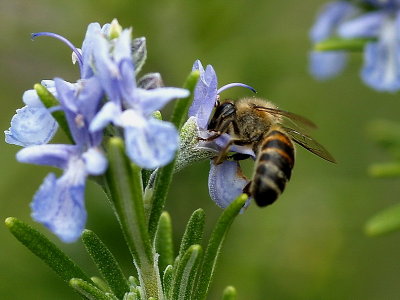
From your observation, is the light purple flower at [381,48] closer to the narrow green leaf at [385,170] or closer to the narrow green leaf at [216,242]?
the narrow green leaf at [385,170]

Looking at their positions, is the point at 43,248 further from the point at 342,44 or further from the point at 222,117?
the point at 342,44

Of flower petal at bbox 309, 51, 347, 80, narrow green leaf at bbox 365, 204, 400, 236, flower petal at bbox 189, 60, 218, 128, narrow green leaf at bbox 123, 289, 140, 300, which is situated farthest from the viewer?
flower petal at bbox 309, 51, 347, 80

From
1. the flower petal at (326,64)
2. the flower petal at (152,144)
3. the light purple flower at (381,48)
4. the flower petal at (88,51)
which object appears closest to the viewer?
the flower petal at (152,144)

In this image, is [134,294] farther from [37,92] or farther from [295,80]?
[295,80]

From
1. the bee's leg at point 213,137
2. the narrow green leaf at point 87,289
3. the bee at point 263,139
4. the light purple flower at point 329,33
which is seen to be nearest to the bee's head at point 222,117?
the bee at point 263,139

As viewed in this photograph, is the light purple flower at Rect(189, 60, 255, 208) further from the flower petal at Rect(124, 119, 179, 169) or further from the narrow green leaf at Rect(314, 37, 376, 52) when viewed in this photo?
the narrow green leaf at Rect(314, 37, 376, 52)

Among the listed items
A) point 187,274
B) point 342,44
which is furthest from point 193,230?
point 342,44

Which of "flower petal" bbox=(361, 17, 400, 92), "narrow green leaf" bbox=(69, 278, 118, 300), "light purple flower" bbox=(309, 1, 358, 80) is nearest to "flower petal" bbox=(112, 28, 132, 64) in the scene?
"narrow green leaf" bbox=(69, 278, 118, 300)
